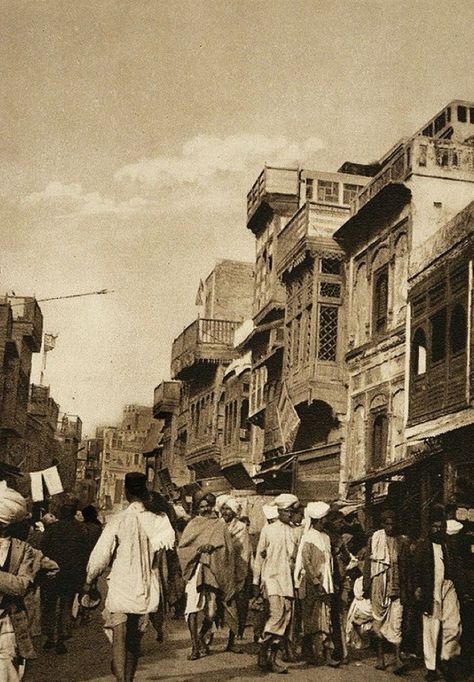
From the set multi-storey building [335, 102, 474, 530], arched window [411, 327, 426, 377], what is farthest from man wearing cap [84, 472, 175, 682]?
arched window [411, 327, 426, 377]

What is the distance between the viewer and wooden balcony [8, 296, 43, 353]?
4488 cm

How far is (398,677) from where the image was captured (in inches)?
342

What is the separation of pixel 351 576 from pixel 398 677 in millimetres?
2486

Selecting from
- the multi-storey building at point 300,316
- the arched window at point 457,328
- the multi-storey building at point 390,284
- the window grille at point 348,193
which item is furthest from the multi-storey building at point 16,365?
the arched window at point 457,328

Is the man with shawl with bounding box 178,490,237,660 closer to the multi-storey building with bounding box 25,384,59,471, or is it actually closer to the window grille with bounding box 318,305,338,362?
the window grille with bounding box 318,305,338,362

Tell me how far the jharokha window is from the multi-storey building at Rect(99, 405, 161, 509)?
7426 cm

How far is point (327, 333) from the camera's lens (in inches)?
847

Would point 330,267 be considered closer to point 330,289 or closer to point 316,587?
point 330,289

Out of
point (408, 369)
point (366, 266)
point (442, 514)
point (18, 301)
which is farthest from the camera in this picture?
point (18, 301)

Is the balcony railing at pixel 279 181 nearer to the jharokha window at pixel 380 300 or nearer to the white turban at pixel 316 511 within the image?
the jharokha window at pixel 380 300

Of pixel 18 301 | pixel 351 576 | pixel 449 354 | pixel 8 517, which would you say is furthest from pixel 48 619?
pixel 18 301

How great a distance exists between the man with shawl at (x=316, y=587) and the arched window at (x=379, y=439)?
882 cm

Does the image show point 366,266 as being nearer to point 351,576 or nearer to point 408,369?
point 408,369

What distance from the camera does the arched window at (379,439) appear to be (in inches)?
725
